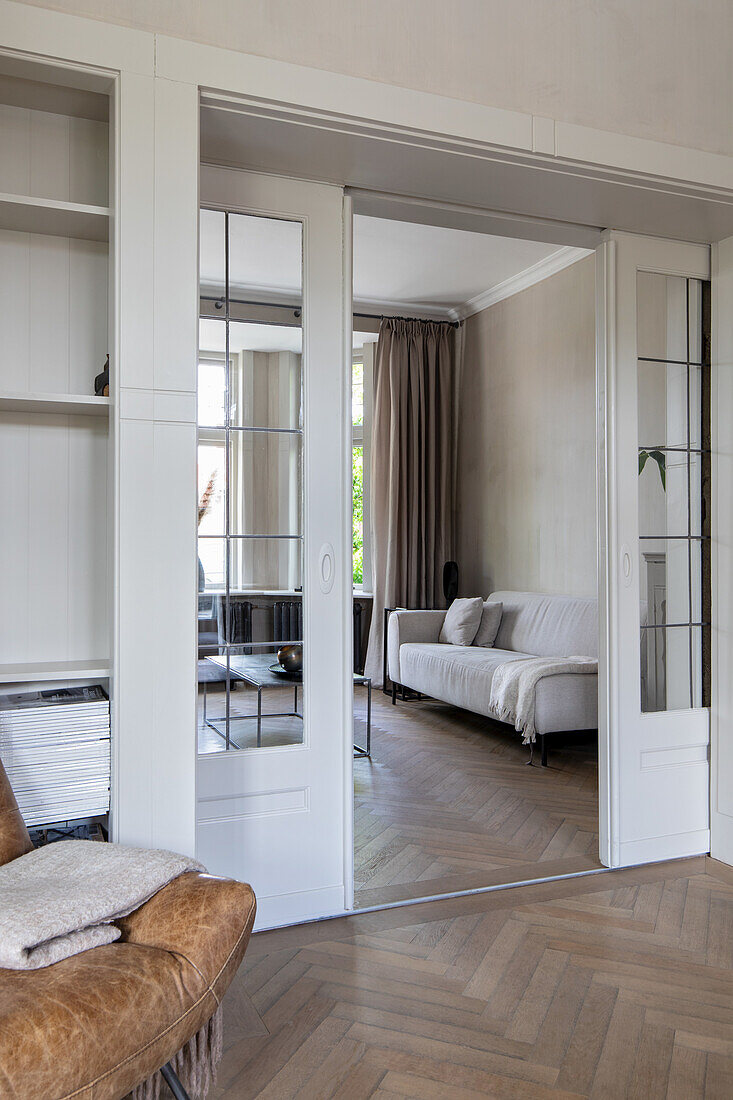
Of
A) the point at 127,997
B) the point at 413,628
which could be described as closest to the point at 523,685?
the point at 413,628

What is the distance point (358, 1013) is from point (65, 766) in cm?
95

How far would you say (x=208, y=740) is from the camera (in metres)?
2.57

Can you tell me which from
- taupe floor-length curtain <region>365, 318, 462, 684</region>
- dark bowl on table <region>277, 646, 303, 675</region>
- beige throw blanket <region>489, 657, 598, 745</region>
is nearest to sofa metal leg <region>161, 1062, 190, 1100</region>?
dark bowl on table <region>277, 646, 303, 675</region>

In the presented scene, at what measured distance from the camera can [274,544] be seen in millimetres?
2666

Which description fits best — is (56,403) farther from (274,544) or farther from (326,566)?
(326,566)

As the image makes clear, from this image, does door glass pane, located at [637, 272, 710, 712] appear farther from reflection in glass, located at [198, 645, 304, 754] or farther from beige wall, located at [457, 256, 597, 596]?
beige wall, located at [457, 256, 597, 596]

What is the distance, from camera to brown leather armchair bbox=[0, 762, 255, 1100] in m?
1.22

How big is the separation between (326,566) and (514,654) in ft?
10.3

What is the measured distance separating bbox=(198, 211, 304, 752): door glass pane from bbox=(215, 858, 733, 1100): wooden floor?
68 centimetres

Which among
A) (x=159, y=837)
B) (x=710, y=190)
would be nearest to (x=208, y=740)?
(x=159, y=837)

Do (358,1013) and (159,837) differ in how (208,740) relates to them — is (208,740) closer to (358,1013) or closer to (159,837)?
(159,837)

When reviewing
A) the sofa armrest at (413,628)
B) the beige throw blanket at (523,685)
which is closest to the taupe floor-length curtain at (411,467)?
the sofa armrest at (413,628)

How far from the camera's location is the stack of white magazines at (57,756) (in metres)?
2.00

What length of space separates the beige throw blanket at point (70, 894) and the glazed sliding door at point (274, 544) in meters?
0.87
